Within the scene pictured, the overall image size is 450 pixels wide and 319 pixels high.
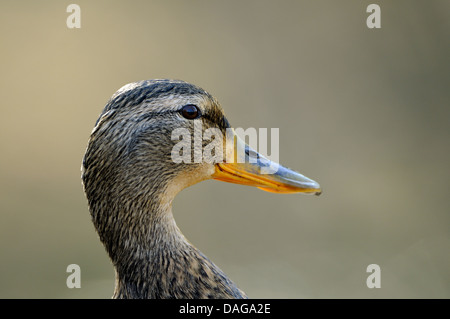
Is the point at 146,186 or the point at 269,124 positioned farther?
the point at 269,124

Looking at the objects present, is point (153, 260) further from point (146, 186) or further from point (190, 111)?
point (190, 111)

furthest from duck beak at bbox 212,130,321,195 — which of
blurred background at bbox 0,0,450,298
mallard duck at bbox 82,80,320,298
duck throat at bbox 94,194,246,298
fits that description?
blurred background at bbox 0,0,450,298

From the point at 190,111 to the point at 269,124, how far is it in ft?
9.85

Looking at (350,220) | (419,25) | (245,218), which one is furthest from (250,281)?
(419,25)

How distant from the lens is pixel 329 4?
523 cm

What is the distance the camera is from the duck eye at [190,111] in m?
1.62

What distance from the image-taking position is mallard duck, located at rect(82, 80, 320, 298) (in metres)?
1.55

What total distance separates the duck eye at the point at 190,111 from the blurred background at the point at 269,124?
2.56 meters

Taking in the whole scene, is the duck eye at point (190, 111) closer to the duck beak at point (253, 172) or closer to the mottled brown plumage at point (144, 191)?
the mottled brown plumage at point (144, 191)

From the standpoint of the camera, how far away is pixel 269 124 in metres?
4.59

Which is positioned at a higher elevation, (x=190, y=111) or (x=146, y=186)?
(x=190, y=111)

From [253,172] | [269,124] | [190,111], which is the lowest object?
[253,172]

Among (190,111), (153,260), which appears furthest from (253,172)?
(153,260)

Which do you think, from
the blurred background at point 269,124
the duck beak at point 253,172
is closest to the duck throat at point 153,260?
the duck beak at point 253,172
